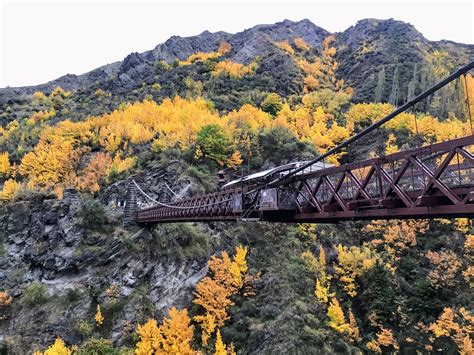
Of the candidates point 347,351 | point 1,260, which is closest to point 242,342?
point 347,351

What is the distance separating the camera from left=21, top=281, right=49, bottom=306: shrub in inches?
1281

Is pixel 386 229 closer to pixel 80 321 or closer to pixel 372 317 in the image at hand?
pixel 372 317

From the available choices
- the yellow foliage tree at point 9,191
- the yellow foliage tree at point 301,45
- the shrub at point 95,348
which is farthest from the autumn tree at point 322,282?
the yellow foliage tree at point 301,45

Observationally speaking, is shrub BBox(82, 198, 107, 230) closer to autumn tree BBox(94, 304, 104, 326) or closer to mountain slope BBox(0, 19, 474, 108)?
autumn tree BBox(94, 304, 104, 326)

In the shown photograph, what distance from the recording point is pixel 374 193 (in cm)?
1427

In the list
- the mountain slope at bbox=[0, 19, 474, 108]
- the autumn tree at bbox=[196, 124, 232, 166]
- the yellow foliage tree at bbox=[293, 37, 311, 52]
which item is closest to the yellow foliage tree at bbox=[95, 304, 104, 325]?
the autumn tree at bbox=[196, 124, 232, 166]

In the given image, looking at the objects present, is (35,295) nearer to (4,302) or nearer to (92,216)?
(4,302)

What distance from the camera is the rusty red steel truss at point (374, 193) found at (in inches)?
410

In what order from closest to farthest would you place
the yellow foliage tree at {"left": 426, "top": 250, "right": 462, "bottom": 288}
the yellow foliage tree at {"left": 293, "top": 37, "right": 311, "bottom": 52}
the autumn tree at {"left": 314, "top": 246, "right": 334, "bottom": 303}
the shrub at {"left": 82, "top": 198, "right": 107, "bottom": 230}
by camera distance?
the autumn tree at {"left": 314, "top": 246, "right": 334, "bottom": 303} < the yellow foliage tree at {"left": 426, "top": 250, "right": 462, "bottom": 288} < the shrub at {"left": 82, "top": 198, "right": 107, "bottom": 230} < the yellow foliage tree at {"left": 293, "top": 37, "right": 311, "bottom": 52}

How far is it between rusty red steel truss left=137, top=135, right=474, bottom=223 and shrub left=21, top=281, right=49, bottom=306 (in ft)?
63.6

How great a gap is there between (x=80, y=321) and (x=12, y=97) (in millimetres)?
113120

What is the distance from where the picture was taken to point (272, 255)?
127 feet

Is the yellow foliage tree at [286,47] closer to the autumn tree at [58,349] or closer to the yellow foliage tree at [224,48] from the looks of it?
the yellow foliage tree at [224,48]

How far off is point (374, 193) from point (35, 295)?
104 feet
